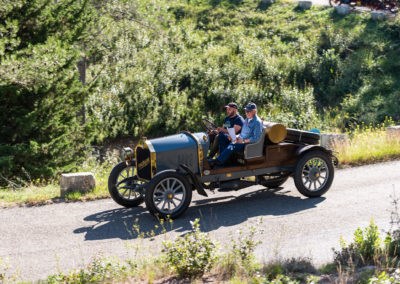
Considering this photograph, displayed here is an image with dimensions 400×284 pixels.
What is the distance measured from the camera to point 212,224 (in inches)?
316

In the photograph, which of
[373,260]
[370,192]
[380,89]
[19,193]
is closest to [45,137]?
[19,193]

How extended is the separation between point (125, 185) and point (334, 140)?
636 centimetres

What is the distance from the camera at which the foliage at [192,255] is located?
5730 mm

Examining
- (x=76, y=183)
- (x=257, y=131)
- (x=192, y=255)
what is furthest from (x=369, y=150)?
(x=192, y=255)

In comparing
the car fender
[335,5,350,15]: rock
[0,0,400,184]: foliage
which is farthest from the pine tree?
[335,5,350,15]: rock

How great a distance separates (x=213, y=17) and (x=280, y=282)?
83.4 ft

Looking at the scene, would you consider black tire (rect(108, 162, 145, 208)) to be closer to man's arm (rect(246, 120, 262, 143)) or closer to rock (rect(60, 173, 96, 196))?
rock (rect(60, 173, 96, 196))

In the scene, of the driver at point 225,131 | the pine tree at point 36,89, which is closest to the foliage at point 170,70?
the pine tree at point 36,89

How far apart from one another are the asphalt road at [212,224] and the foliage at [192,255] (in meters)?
0.65

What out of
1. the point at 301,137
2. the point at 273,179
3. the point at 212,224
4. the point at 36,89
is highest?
the point at 36,89

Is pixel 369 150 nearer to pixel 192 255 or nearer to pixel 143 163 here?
pixel 143 163

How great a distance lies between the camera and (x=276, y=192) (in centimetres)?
997

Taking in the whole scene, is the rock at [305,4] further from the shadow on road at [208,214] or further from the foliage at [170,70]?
the shadow on road at [208,214]

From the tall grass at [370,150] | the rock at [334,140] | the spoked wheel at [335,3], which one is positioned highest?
the spoked wheel at [335,3]
